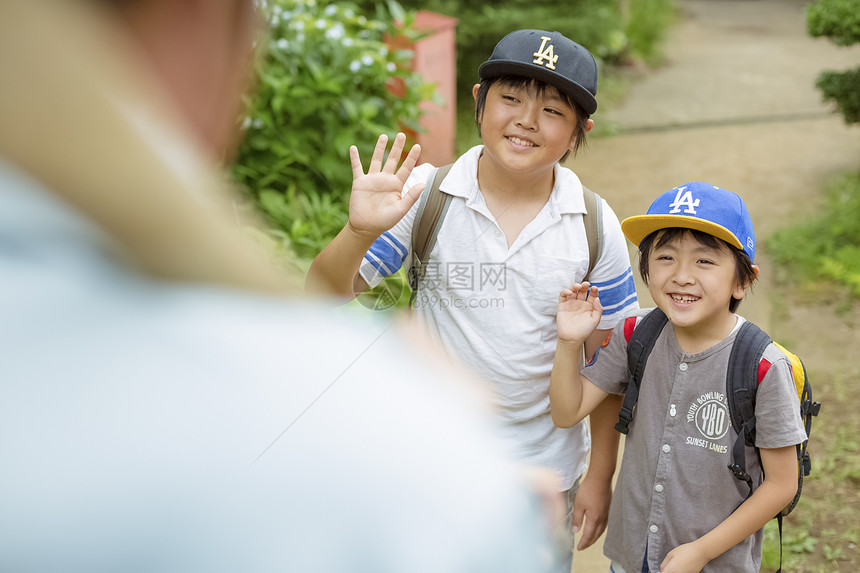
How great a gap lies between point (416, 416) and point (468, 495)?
45 millimetres

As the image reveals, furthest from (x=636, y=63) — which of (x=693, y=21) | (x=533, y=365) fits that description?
(x=533, y=365)

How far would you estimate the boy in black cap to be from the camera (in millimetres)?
1438

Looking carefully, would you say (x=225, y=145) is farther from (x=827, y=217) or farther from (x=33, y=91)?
(x=827, y=217)

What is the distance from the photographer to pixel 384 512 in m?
0.37

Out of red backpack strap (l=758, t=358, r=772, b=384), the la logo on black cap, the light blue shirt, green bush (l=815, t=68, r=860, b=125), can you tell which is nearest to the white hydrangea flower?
the la logo on black cap

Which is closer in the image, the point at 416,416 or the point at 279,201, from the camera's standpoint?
the point at 416,416

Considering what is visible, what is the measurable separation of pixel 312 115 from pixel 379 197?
37 centimetres

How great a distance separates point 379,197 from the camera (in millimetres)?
1338

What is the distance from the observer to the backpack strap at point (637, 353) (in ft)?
4.83

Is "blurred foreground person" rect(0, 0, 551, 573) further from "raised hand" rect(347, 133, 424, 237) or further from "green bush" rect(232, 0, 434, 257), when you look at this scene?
"raised hand" rect(347, 133, 424, 237)

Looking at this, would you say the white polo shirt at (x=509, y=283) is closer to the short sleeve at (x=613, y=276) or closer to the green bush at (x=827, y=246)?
the short sleeve at (x=613, y=276)

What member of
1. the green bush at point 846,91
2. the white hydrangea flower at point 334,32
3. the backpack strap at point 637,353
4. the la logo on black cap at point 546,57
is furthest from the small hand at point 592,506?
the green bush at point 846,91

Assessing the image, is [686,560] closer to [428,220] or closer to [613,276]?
[613,276]

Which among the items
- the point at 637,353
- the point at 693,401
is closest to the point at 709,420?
the point at 693,401
